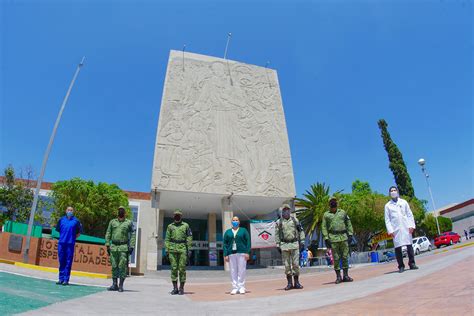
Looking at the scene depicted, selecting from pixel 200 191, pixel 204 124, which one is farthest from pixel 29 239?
pixel 204 124

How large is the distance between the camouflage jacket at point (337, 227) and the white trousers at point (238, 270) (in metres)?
1.89

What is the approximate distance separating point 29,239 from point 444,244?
34.7 meters

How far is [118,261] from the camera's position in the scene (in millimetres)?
7625

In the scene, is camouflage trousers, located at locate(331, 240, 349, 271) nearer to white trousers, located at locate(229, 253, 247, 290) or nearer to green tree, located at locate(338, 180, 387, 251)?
white trousers, located at locate(229, 253, 247, 290)

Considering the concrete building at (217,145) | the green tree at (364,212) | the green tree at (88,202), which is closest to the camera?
the concrete building at (217,145)

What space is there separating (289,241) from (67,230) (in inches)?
199

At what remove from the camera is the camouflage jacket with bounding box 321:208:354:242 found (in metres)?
7.39

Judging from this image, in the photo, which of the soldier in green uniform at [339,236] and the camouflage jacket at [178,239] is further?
the camouflage jacket at [178,239]

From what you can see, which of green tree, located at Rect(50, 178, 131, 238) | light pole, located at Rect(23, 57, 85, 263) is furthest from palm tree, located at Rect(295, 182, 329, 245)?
light pole, located at Rect(23, 57, 85, 263)

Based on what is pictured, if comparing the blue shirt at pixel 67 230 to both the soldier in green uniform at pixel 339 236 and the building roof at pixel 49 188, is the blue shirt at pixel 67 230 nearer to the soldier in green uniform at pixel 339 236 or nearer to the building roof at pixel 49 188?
the soldier in green uniform at pixel 339 236

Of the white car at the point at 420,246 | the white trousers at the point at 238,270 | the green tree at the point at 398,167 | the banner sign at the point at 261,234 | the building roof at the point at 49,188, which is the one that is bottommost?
the white trousers at the point at 238,270

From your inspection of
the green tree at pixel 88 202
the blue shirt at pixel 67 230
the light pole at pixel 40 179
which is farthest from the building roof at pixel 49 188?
the blue shirt at pixel 67 230

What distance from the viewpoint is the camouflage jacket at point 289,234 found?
7453mm

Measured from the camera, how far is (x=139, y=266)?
749 inches
